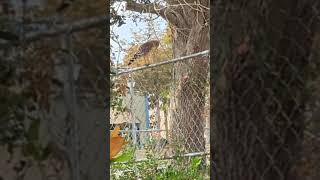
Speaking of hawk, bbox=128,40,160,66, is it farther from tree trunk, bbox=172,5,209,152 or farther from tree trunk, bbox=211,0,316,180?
tree trunk, bbox=211,0,316,180

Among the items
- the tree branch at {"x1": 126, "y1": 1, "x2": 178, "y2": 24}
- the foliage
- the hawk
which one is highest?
the tree branch at {"x1": 126, "y1": 1, "x2": 178, "y2": 24}

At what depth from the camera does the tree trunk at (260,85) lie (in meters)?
0.70

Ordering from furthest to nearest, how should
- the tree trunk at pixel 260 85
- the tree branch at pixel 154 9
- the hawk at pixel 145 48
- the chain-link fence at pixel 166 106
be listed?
1. the tree branch at pixel 154 9
2. the hawk at pixel 145 48
3. the chain-link fence at pixel 166 106
4. the tree trunk at pixel 260 85

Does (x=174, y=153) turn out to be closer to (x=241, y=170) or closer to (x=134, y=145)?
(x=134, y=145)

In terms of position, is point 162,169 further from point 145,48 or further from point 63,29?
point 63,29

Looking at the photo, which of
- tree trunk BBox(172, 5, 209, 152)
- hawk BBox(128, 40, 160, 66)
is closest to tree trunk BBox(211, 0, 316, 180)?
tree trunk BBox(172, 5, 209, 152)

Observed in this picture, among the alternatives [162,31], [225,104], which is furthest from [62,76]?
[162,31]

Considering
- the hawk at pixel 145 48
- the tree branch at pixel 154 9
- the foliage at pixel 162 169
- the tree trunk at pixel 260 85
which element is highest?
the tree branch at pixel 154 9

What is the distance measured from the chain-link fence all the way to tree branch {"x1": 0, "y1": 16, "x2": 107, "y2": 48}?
2.53m

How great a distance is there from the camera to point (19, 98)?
1.90 ft

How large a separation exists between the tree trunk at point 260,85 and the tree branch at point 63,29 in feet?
0.72

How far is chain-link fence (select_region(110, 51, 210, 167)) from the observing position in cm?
330

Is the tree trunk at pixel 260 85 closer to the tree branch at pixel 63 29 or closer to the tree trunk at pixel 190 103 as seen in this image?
the tree branch at pixel 63 29

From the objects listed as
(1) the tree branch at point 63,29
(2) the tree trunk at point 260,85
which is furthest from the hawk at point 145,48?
(1) the tree branch at point 63,29
